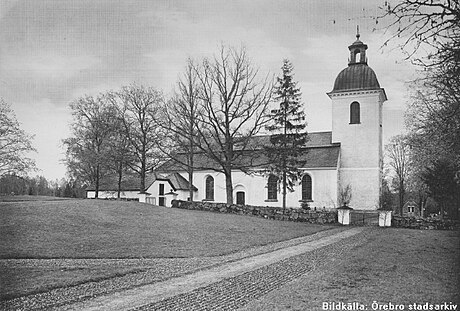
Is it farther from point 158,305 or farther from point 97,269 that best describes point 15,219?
point 158,305

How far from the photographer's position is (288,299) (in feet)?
24.6

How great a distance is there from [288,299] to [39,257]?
707 cm

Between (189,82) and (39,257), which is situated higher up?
(189,82)

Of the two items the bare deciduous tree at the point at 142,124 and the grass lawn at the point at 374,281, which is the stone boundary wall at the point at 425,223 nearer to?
the grass lawn at the point at 374,281

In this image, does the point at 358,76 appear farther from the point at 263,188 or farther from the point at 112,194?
the point at 112,194

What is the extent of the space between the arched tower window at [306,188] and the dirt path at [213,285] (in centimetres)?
2379

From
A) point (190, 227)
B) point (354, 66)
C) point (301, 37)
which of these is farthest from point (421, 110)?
point (301, 37)

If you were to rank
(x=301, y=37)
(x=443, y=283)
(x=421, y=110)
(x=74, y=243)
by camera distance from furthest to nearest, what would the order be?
(x=421, y=110) → (x=74, y=243) → (x=301, y=37) → (x=443, y=283)

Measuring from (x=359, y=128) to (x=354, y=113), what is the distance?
130cm

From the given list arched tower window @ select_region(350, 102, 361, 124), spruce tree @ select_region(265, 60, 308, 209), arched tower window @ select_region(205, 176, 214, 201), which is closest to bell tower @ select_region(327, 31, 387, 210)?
arched tower window @ select_region(350, 102, 361, 124)

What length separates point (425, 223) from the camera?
76.0 feet

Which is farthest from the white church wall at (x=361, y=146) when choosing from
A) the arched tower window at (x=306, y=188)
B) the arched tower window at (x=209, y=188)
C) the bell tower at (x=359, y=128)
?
the arched tower window at (x=209, y=188)

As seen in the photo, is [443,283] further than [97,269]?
No

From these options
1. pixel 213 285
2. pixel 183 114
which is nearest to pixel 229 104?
pixel 183 114
